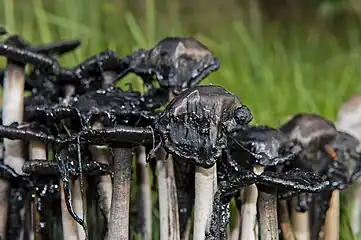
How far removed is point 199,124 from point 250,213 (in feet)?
1.05

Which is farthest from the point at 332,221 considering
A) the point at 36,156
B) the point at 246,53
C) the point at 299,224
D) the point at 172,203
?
the point at 246,53

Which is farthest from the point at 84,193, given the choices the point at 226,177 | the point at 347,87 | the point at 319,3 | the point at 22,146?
the point at 319,3

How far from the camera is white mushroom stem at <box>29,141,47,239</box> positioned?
1.47 m

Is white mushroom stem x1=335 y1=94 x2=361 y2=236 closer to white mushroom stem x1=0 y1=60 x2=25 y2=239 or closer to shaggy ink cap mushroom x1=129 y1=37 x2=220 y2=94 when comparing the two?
shaggy ink cap mushroom x1=129 y1=37 x2=220 y2=94

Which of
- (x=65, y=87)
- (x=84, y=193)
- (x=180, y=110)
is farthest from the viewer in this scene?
(x=65, y=87)

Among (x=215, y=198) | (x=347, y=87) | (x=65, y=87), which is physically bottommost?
(x=215, y=198)

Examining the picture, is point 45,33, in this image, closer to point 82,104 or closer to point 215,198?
point 82,104

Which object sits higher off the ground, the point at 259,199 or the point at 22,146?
the point at 22,146

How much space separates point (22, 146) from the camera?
1.54 m

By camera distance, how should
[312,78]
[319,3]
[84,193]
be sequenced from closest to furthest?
[84,193] < [312,78] < [319,3]

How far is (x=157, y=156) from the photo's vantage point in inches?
58.0

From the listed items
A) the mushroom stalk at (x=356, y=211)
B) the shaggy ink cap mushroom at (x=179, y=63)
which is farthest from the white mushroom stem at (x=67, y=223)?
the mushroom stalk at (x=356, y=211)

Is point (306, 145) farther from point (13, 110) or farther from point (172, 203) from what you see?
point (13, 110)

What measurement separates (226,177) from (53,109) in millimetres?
428
